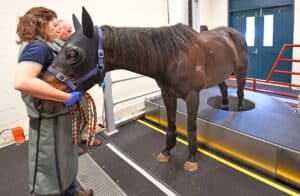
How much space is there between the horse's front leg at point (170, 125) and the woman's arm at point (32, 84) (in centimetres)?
122

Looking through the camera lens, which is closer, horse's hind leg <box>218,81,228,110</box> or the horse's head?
the horse's head

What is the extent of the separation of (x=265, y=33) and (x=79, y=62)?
6.15 metres

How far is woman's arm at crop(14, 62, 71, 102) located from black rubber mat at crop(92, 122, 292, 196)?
1.30m

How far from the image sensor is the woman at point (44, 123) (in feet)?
→ 3.58

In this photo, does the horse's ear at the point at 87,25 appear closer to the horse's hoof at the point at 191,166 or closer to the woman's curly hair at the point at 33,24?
the woman's curly hair at the point at 33,24

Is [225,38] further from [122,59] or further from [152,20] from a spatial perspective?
[152,20]

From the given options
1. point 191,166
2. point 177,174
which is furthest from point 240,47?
point 177,174

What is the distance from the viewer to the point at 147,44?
1.55m

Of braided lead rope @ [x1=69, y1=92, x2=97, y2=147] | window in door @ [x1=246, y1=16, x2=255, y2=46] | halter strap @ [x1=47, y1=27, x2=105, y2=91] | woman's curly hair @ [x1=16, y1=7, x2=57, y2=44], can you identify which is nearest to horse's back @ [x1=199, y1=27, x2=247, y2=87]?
halter strap @ [x1=47, y1=27, x2=105, y2=91]

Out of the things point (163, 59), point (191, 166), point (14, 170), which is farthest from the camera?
point (14, 170)

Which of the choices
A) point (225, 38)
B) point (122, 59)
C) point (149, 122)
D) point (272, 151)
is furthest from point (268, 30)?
point (122, 59)

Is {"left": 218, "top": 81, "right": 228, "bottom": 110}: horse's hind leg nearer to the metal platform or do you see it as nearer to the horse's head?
the metal platform

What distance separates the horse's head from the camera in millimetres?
1119

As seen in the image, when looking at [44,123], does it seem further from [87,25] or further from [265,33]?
[265,33]
